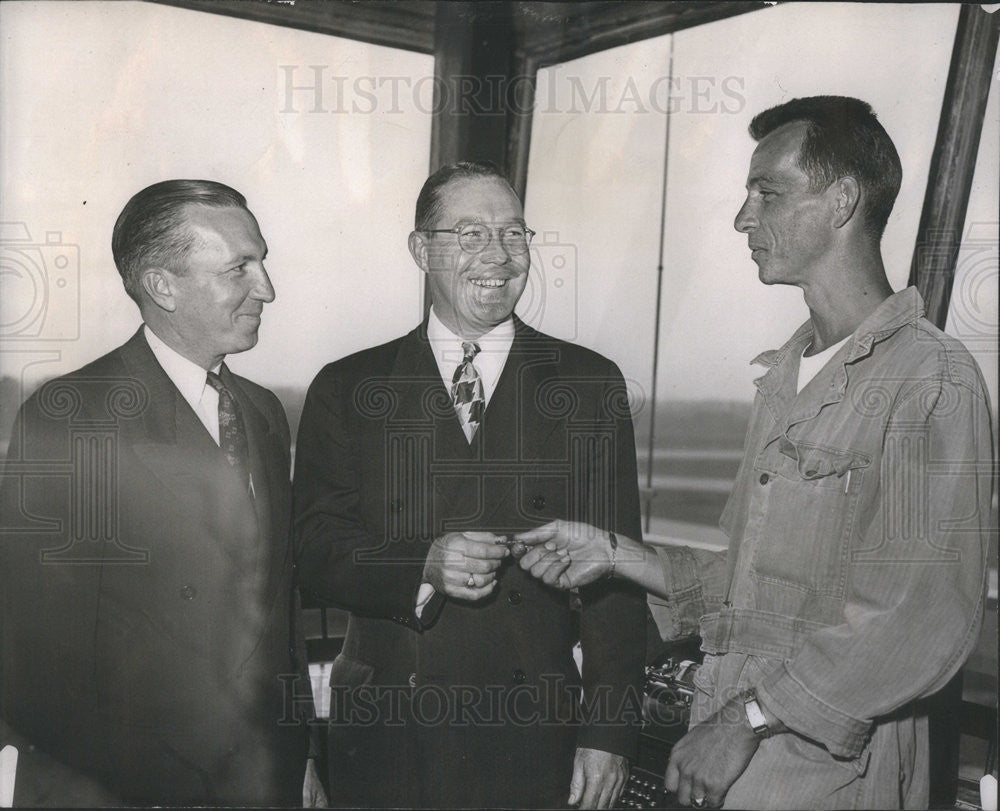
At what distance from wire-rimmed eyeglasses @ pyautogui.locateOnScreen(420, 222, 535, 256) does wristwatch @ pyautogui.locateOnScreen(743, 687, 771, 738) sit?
1.10 metres

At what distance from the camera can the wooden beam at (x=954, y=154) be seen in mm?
2232

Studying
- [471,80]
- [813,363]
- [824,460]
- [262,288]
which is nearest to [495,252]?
[471,80]

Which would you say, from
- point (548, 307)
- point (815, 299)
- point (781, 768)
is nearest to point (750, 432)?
point (815, 299)

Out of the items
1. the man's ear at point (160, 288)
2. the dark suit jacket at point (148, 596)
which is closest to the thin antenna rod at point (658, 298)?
the dark suit jacket at point (148, 596)

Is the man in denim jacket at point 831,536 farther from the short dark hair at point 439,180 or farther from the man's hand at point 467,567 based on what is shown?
the short dark hair at point 439,180

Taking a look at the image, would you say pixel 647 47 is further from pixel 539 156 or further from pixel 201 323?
pixel 201 323

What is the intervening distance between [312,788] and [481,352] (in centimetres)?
109

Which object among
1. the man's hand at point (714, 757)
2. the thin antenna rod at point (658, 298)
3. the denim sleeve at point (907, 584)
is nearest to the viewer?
the denim sleeve at point (907, 584)

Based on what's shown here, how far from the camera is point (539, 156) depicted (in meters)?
2.25

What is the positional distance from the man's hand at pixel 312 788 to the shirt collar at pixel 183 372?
87 cm

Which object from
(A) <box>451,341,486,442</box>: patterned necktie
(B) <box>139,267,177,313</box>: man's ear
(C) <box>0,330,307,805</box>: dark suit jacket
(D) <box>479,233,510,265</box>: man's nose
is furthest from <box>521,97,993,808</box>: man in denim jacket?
(B) <box>139,267,177,313</box>: man's ear

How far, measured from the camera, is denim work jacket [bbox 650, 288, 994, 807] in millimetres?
1829

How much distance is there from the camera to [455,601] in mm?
2148

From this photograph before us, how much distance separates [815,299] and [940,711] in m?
0.99
